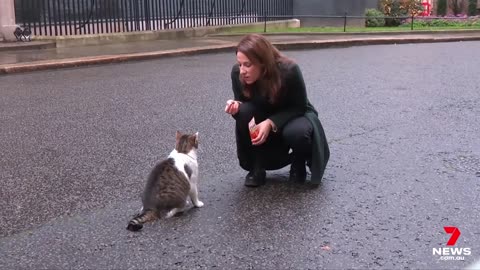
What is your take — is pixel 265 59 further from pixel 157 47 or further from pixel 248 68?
pixel 157 47

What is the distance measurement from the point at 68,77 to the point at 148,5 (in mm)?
7872

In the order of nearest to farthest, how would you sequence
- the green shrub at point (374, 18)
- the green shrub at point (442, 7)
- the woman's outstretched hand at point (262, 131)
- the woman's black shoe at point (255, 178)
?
the woman's outstretched hand at point (262, 131) < the woman's black shoe at point (255, 178) < the green shrub at point (374, 18) < the green shrub at point (442, 7)

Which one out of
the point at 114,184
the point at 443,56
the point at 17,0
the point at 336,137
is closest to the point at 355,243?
the point at 114,184

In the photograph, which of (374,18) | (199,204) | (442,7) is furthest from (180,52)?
(442,7)

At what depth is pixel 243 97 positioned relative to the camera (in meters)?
5.13

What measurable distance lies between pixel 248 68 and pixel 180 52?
1082 centimetres

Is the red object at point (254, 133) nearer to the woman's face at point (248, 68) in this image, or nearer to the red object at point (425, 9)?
the woman's face at point (248, 68)

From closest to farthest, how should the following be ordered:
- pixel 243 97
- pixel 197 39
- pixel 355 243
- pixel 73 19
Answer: pixel 355 243 < pixel 243 97 < pixel 73 19 < pixel 197 39

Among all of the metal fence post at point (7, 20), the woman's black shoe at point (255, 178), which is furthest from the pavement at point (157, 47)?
the woman's black shoe at point (255, 178)

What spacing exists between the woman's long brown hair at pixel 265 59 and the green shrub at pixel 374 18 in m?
20.6

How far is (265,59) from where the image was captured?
15.6 feet

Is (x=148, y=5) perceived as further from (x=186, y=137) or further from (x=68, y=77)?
(x=186, y=137)

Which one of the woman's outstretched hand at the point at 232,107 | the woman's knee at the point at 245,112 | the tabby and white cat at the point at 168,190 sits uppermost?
the woman's outstretched hand at the point at 232,107

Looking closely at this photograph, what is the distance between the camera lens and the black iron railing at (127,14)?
655 inches
